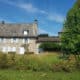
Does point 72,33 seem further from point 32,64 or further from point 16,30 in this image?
point 16,30

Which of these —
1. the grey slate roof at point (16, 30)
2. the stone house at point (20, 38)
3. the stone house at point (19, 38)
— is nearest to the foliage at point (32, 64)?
the stone house at point (20, 38)

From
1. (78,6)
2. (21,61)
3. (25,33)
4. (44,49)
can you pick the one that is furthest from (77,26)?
(25,33)

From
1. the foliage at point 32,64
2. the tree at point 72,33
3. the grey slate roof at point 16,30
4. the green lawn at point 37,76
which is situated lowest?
the green lawn at point 37,76

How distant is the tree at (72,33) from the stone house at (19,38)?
3821cm

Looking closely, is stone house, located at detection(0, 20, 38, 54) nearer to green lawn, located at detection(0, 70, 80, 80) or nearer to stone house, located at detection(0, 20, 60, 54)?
stone house, located at detection(0, 20, 60, 54)

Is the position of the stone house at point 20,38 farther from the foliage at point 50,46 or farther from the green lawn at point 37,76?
the green lawn at point 37,76

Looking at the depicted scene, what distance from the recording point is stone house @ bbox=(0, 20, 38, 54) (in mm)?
78562

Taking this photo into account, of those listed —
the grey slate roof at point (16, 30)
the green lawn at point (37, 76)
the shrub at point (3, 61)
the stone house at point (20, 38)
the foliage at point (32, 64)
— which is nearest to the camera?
the green lawn at point (37, 76)

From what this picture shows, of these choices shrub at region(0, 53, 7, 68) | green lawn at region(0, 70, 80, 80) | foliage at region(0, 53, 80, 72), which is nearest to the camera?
green lawn at region(0, 70, 80, 80)

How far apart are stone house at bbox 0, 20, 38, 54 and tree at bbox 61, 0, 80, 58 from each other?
38214 mm

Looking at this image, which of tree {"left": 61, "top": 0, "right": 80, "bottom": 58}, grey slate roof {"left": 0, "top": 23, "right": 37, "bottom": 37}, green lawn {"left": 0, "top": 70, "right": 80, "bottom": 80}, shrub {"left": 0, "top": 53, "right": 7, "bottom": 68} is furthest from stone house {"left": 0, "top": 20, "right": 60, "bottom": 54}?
green lawn {"left": 0, "top": 70, "right": 80, "bottom": 80}

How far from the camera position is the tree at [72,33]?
1489 inches

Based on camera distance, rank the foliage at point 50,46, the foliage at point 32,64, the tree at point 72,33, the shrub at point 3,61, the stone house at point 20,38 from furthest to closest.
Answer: the stone house at point 20,38, the foliage at point 50,46, the tree at point 72,33, the shrub at point 3,61, the foliage at point 32,64

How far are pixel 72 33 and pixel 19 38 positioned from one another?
41702 millimetres
